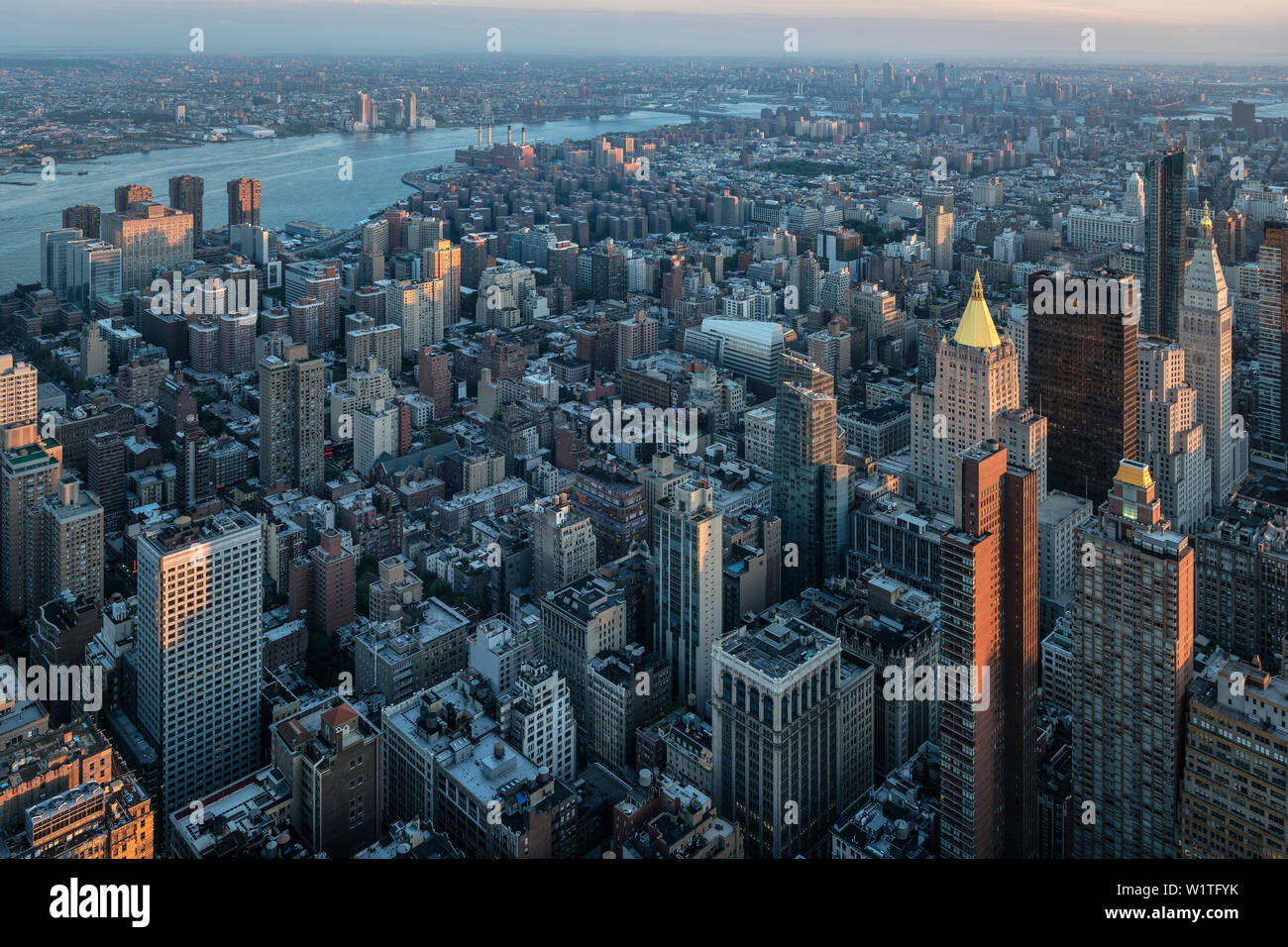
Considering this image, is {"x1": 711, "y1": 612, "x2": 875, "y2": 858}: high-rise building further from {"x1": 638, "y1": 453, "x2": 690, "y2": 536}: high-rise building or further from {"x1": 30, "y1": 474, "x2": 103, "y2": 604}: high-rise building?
{"x1": 30, "y1": 474, "x2": 103, "y2": 604}: high-rise building

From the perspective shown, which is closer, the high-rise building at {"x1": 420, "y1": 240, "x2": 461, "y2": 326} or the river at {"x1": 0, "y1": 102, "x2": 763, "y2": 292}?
the high-rise building at {"x1": 420, "y1": 240, "x2": 461, "y2": 326}

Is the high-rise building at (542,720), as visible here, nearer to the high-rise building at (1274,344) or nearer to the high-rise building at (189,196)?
the high-rise building at (1274,344)

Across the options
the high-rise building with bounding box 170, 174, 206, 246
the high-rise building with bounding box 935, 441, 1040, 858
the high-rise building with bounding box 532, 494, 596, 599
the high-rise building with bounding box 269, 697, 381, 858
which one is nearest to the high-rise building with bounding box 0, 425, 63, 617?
the high-rise building with bounding box 269, 697, 381, 858

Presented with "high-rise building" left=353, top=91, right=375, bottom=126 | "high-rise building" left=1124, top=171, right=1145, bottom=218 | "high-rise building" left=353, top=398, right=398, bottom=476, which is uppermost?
"high-rise building" left=353, top=91, right=375, bottom=126

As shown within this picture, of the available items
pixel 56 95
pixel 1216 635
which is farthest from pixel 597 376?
pixel 56 95

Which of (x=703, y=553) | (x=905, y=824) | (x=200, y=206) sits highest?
(x=200, y=206)
